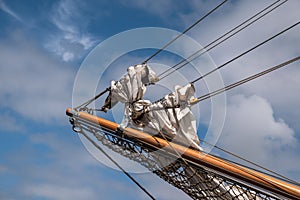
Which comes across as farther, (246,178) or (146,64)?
(146,64)

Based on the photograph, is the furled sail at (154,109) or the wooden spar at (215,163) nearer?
the wooden spar at (215,163)

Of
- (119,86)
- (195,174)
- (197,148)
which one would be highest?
(119,86)

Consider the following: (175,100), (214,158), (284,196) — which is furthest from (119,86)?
(284,196)

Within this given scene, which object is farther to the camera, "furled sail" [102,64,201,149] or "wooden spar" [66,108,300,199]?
"furled sail" [102,64,201,149]

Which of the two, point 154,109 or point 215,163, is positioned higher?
point 154,109

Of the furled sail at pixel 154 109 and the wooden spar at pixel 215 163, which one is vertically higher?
the furled sail at pixel 154 109

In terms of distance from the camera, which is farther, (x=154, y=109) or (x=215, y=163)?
(x=154, y=109)

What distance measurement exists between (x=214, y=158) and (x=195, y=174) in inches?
16.6

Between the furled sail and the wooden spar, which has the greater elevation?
the furled sail

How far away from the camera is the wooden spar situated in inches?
221

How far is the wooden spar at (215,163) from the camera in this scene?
18.4 ft

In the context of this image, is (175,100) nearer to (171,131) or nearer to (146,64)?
(171,131)

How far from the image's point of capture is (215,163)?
20.6 feet

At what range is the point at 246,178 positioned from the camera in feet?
19.3
